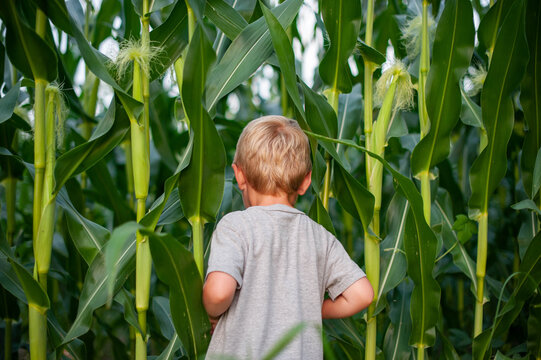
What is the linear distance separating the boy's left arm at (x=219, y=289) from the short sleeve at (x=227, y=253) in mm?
12

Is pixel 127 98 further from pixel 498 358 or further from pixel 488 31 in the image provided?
pixel 498 358

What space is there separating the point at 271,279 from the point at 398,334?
0.80 m

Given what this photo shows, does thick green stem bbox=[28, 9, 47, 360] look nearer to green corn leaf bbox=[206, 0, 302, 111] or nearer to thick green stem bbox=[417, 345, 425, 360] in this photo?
green corn leaf bbox=[206, 0, 302, 111]

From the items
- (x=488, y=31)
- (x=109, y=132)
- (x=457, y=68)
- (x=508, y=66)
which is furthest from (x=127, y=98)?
(x=488, y=31)

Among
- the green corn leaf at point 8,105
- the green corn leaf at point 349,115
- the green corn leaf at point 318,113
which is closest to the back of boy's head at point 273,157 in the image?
the green corn leaf at point 318,113

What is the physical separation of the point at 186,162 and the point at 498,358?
124 centimetres

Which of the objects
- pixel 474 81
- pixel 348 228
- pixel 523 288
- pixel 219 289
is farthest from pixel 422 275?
pixel 348 228

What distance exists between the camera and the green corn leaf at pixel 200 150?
4.36 feet

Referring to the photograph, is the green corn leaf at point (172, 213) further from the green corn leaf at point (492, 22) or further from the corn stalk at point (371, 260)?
the green corn leaf at point (492, 22)

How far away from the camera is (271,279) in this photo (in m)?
1.43

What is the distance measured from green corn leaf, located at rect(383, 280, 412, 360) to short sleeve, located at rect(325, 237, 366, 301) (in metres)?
0.59

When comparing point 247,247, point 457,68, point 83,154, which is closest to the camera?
point 247,247

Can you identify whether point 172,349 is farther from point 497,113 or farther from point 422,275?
point 497,113

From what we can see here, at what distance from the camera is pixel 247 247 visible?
1.42 metres
